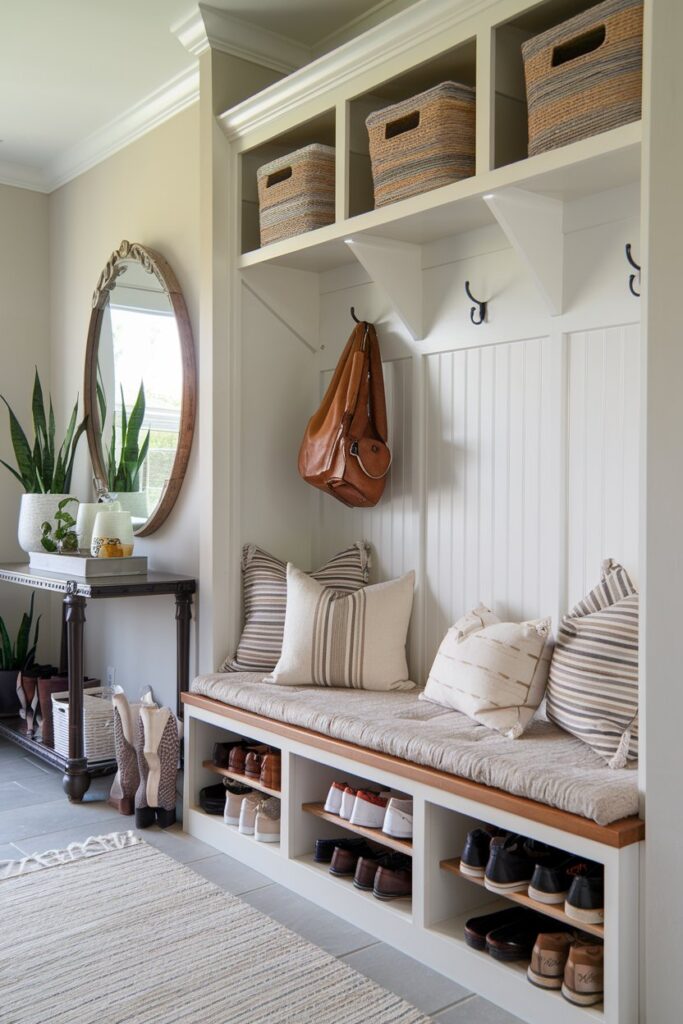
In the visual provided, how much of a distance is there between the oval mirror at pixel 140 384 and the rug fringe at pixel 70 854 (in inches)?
49.7

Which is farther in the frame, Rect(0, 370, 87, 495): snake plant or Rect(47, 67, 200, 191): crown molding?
Rect(0, 370, 87, 495): snake plant

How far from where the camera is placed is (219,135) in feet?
10.2

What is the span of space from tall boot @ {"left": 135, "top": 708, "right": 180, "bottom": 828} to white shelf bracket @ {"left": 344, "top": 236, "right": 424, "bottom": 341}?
4.74 ft

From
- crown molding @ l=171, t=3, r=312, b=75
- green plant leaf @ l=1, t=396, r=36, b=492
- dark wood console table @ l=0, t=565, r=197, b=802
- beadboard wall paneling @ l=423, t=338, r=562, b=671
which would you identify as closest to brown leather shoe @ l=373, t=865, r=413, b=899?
beadboard wall paneling @ l=423, t=338, r=562, b=671

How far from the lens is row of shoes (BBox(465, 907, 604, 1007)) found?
1.80m

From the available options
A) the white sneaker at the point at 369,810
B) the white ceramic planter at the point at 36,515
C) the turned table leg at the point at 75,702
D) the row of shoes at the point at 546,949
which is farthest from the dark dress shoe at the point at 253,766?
the white ceramic planter at the point at 36,515

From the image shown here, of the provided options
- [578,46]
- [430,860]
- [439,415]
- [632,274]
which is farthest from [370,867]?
[578,46]

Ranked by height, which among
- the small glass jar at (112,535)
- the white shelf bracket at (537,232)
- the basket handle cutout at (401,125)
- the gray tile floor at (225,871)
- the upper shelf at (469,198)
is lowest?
the gray tile floor at (225,871)

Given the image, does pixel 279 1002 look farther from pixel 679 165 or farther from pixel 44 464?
pixel 44 464

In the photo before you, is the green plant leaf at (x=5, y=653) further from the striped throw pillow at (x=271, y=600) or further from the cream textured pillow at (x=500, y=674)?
the cream textured pillow at (x=500, y=674)

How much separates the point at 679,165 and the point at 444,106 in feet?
2.69

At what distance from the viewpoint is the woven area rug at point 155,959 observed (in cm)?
194

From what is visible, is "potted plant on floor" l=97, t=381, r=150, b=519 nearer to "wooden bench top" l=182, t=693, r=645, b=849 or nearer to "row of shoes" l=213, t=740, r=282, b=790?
"row of shoes" l=213, t=740, r=282, b=790

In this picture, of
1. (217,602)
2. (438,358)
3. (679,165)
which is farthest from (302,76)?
(217,602)
